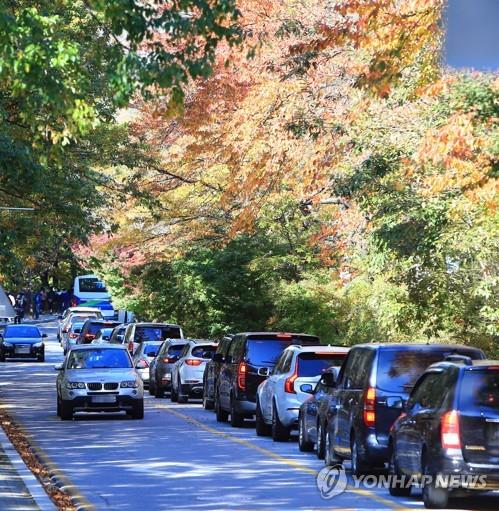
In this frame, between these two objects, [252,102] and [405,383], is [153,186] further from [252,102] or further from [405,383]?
[405,383]

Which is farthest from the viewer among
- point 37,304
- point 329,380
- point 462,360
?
point 37,304

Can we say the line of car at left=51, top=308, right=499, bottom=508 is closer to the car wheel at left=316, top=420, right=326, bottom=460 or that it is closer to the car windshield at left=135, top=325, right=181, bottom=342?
the car wheel at left=316, top=420, right=326, bottom=460

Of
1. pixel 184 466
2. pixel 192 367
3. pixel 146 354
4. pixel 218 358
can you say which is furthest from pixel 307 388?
pixel 146 354

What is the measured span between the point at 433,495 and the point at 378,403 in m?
2.94

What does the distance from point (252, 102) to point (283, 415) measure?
13610mm

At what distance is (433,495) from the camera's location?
566 inches

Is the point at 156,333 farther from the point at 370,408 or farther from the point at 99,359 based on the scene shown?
the point at 370,408

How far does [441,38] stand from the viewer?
3092 centimetres

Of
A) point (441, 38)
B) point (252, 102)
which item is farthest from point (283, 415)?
point (252, 102)

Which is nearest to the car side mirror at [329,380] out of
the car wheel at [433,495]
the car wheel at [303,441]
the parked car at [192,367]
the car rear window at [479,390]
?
the car wheel at [303,441]

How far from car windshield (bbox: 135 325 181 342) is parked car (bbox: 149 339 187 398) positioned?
19.9 ft

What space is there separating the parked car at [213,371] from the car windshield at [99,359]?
6.39 ft

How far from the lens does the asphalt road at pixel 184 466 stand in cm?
1541

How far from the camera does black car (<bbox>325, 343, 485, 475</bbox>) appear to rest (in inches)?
677
